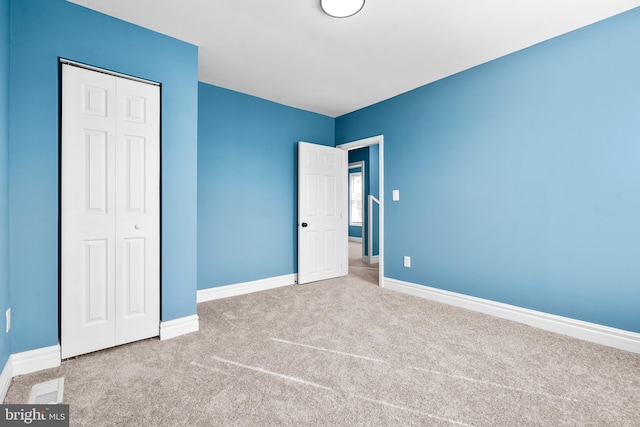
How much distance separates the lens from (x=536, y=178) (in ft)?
8.22

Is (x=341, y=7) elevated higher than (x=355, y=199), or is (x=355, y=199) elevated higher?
(x=341, y=7)

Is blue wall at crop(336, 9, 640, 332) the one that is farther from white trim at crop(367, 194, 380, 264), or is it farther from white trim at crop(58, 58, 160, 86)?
white trim at crop(58, 58, 160, 86)

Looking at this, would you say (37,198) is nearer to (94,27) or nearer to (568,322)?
(94,27)

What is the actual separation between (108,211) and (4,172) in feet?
1.86

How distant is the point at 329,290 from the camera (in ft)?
12.0

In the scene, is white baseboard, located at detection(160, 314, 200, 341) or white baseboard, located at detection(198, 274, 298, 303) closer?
white baseboard, located at detection(160, 314, 200, 341)

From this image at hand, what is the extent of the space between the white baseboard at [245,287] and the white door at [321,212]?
7.9 inches

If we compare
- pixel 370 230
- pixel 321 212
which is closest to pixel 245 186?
pixel 321 212

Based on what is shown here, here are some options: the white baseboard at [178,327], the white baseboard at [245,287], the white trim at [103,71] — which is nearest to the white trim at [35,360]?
the white baseboard at [178,327]

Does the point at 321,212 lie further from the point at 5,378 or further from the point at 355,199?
the point at 355,199

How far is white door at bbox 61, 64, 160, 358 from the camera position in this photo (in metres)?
1.94

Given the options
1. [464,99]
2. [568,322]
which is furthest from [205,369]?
[464,99]

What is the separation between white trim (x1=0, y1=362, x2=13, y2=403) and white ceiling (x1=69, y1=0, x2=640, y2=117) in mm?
2454

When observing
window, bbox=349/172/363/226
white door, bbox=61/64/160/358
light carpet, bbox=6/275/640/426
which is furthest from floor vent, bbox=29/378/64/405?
window, bbox=349/172/363/226
